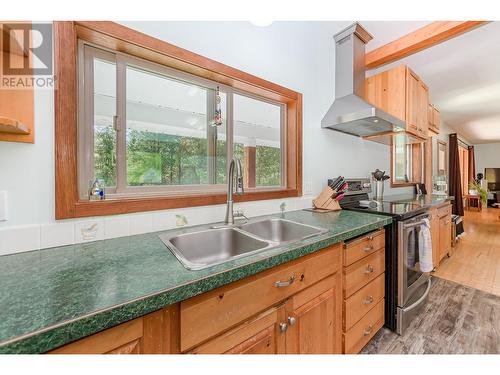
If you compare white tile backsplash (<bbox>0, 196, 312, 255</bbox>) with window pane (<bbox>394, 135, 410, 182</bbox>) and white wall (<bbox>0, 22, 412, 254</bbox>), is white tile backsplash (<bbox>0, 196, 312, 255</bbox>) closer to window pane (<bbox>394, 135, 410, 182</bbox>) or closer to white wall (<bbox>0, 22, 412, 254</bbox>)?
white wall (<bbox>0, 22, 412, 254</bbox>)

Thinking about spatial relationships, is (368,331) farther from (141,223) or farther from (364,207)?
(141,223)

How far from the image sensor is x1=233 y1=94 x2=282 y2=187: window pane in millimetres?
1735

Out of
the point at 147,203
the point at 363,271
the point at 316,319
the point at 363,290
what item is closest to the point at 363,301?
the point at 363,290

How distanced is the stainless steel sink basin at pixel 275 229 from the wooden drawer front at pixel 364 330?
643mm

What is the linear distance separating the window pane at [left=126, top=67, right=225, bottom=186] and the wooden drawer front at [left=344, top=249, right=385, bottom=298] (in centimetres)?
107

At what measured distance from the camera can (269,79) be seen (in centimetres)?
170

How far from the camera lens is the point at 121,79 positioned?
1.20m

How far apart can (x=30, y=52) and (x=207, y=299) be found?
123cm

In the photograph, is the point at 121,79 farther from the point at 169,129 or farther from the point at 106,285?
the point at 106,285

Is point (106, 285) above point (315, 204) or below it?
below

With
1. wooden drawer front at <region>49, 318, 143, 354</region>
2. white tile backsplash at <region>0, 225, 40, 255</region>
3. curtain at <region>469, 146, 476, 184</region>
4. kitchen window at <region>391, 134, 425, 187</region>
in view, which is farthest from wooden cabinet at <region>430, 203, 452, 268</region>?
curtain at <region>469, 146, 476, 184</region>

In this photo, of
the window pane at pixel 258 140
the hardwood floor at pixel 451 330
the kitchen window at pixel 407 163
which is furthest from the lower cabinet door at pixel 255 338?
the kitchen window at pixel 407 163

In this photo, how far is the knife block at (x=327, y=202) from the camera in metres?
1.85
